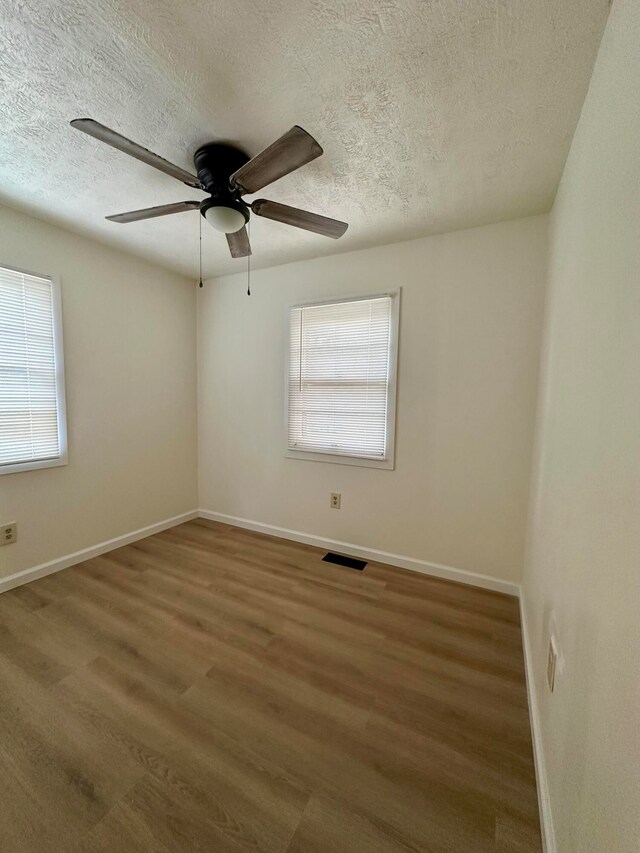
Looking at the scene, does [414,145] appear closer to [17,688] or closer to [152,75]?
[152,75]

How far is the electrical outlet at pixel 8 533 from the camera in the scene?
215 centimetres

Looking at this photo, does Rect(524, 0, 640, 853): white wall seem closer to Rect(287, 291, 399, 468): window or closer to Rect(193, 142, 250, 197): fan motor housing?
Rect(287, 291, 399, 468): window

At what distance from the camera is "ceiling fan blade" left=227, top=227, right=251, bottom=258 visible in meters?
1.81

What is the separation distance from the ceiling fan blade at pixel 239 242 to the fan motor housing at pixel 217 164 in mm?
233

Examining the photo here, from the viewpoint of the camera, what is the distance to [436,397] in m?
2.37

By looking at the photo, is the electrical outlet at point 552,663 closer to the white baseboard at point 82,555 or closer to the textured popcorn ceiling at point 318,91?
the textured popcorn ceiling at point 318,91

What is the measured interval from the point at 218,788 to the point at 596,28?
9.10 feet

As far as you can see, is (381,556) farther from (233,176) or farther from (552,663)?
(233,176)

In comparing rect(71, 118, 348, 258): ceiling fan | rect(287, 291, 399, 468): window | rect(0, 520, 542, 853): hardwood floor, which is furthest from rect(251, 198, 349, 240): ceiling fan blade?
rect(0, 520, 542, 853): hardwood floor

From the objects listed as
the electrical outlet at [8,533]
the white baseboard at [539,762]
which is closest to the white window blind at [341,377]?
the white baseboard at [539,762]

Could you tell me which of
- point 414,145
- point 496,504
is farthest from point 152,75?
point 496,504

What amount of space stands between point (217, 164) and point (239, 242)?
400mm

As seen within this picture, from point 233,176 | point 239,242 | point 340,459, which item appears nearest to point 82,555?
point 340,459

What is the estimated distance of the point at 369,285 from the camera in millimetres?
2557
